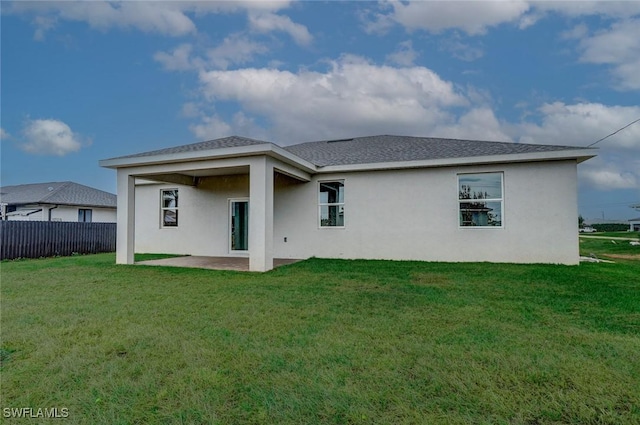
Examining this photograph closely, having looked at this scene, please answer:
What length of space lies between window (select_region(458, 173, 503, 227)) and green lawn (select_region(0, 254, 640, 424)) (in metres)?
3.57

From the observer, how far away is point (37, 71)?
1292 cm

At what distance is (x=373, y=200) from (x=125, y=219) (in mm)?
7543

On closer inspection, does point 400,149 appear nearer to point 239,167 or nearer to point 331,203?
point 331,203

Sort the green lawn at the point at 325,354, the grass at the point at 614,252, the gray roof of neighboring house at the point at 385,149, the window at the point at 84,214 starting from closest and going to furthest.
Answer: the green lawn at the point at 325,354 → the gray roof of neighboring house at the point at 385,149 → the grass at the point at 614,252 → the window at the point at 84,214

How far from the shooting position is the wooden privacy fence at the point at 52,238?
11.6 m

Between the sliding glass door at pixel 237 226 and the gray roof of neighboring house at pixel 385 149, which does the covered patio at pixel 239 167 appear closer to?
the gray roof of neighboring house at pixel 385 149

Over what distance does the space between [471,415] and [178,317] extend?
3.62 m

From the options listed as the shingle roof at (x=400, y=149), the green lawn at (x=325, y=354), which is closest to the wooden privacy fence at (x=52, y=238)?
the green lawn at (x=325, y=354)

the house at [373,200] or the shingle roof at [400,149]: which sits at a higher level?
the shingle roof at [400,149]

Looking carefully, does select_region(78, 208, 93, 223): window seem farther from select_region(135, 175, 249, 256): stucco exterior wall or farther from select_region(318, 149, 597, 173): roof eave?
select_region(318, 149, 597, 173): roof eave

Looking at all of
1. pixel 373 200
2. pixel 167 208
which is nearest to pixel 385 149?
pixel 373 200

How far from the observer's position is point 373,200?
34.3 feet

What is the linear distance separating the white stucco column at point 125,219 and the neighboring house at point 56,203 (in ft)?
47.3

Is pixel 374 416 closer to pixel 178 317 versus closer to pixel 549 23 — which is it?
pixel 178 317
